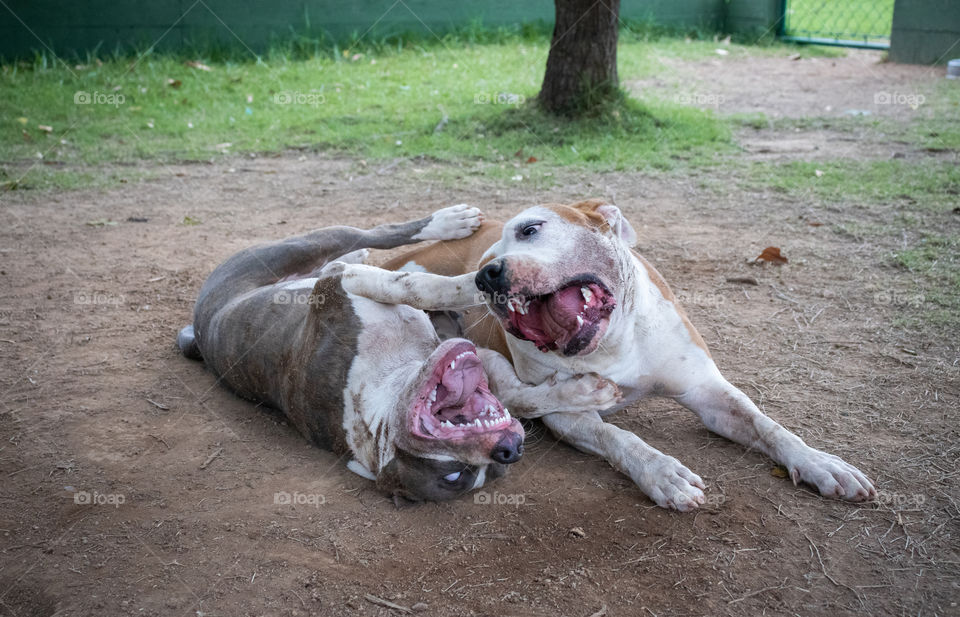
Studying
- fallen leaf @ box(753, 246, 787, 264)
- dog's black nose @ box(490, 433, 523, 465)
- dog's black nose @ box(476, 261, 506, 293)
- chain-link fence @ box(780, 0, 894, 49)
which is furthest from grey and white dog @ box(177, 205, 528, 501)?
chain-link fence @ box(780, 0, 894, 49)

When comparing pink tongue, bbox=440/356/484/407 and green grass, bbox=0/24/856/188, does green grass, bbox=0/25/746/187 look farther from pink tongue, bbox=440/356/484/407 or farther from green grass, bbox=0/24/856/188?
pink tongue, bbox=440/356/484/407

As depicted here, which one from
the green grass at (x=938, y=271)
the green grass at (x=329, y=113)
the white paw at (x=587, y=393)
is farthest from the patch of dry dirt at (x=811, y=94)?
the white paw at (x=587, y=393)

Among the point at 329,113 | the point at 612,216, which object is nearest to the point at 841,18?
the point at 329,113

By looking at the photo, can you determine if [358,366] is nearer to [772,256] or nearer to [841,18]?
[772,256]

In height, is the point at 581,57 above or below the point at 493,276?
above

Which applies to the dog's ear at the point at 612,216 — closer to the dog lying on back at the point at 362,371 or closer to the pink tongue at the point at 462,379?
the dog lying on back at the point at 362,371

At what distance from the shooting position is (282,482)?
3285mm

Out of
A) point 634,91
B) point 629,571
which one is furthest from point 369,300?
point 634,91

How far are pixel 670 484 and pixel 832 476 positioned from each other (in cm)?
60

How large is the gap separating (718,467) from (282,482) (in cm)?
173

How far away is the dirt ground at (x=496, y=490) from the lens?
2652 mm

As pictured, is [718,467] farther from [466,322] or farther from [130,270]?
[130,270]

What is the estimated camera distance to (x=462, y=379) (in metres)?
3.09

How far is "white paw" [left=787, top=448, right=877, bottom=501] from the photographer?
2984 millimetres
